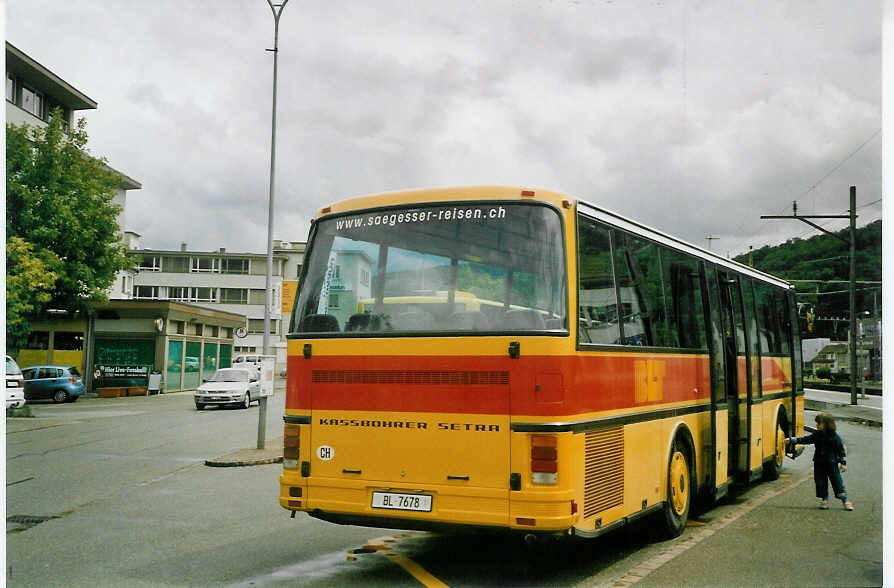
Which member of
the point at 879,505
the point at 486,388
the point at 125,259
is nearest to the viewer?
the point at 486,388

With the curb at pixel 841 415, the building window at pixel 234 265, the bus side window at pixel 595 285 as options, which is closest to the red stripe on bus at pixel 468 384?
the bus side window at pixel 595 285

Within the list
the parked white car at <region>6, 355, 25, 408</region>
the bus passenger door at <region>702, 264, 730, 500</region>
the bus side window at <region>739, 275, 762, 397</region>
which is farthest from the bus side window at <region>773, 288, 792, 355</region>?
the parked white car at <region>6, 355, 25, 408</region>

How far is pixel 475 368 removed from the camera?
22.9 feet

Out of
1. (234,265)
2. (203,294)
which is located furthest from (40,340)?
A: (234,265)

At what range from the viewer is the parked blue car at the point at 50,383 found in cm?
3850

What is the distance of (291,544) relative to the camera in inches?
346

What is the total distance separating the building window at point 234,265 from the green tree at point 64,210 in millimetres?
45391

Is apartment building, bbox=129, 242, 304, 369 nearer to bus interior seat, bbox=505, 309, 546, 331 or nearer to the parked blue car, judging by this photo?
the parked blue car

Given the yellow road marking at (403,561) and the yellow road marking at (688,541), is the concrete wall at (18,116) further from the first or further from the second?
the yellow road marking at (688,541)

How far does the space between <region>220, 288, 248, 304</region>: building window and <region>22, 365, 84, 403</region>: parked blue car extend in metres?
45.6

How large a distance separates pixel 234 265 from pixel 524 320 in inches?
3206
